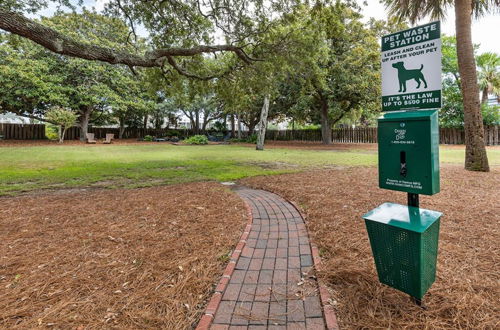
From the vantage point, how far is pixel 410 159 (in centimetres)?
173

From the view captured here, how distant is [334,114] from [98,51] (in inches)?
781

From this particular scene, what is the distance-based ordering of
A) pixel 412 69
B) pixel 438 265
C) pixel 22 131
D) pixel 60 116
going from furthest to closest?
pixel 22 131 < pixel 60 116 < pixel 438 265 < pixel 412 69

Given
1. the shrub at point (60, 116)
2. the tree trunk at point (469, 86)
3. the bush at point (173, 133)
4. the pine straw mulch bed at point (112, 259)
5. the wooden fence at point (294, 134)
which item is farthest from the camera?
the bush at point (173, 133)

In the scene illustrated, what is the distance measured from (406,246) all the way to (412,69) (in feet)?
4.10

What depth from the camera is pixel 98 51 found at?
5203mm

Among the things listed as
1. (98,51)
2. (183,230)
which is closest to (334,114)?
(98,51)

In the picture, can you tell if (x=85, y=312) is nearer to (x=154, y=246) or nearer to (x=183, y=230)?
(x=154, y=246)

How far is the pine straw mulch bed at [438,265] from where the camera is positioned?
163cm

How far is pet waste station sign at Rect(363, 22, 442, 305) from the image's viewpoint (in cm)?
163

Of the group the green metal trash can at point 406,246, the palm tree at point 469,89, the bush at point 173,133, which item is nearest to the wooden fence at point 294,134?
the bush at point 173,133

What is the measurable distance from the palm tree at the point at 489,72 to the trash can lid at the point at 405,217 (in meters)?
26.1

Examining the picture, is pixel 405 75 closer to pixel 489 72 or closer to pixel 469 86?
pixel 469 86

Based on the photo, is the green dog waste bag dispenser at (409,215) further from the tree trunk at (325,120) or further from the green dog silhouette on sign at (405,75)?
the tree trunk at (325,120)

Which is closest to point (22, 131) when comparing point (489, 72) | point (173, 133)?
point (173, 133)
